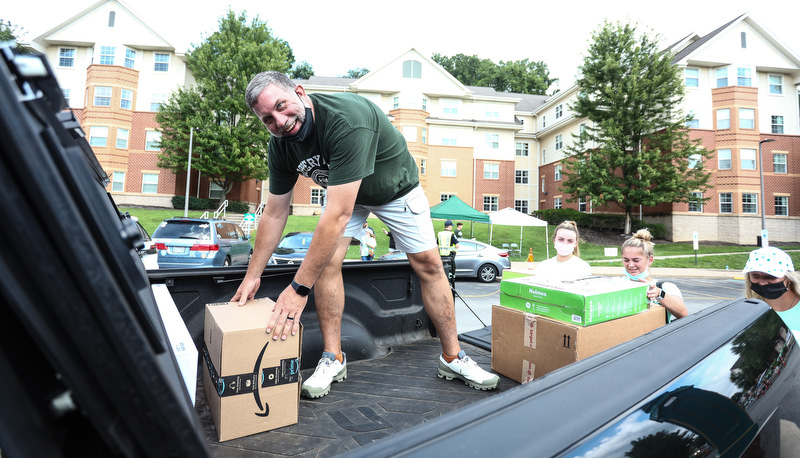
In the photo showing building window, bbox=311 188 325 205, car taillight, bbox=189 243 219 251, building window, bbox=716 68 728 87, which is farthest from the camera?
building window, bbox=311 188 325 205

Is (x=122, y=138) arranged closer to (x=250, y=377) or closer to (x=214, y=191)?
(x=214, y=191)

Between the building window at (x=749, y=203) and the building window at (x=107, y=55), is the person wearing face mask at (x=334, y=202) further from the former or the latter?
the building window at (x=107, y=55)

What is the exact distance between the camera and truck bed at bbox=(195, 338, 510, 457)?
67.3 inches

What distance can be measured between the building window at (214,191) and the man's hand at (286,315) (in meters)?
35.3

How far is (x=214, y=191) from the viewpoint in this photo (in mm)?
34219

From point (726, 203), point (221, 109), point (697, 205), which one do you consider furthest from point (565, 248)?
point (726, 203)

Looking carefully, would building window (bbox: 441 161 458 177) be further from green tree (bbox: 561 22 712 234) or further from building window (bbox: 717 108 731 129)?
building window (bbox: 717 108 731 129)

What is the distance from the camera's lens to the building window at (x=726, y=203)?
96.1 ft

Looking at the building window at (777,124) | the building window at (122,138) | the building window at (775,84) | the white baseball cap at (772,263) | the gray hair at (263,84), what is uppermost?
the building window at (775,84)

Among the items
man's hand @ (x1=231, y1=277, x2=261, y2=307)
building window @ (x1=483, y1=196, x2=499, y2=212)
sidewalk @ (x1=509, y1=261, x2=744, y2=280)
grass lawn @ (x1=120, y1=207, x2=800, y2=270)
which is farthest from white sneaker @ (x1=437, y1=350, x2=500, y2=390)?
building window @ (x1=483, y1=196, x2=499, y2=212)

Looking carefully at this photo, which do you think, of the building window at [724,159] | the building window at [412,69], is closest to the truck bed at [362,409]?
the building window at [724,159]

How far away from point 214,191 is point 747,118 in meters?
40.9

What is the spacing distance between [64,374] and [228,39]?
1373 inches

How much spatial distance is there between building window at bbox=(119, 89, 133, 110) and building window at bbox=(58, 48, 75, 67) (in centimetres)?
502
